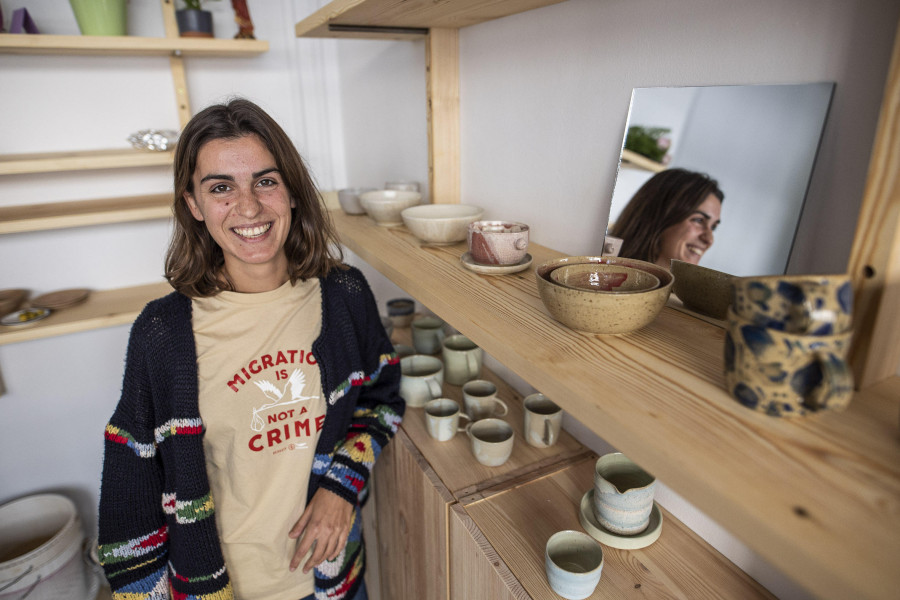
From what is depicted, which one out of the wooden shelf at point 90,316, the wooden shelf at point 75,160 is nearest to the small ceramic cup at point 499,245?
the wooden shelf at point 75,160

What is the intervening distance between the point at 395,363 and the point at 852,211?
2.94ft

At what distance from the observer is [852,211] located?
542mm

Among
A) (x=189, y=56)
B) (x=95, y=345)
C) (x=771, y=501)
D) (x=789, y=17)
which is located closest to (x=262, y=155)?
(x=789, y=17)

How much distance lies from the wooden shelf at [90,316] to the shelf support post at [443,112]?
1212 mm

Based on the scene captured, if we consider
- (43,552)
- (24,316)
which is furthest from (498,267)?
(43,552)

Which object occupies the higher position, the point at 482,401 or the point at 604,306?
the point at 604,306

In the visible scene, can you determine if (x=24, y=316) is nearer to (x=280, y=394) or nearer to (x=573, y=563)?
(x=280, y=394)

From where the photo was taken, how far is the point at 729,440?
0.43 m

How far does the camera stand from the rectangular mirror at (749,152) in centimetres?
57

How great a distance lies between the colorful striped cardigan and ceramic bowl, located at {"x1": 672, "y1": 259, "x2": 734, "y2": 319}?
68cm

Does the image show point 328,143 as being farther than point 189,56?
Yes

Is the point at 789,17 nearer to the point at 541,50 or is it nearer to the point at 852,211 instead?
the point at 852,211

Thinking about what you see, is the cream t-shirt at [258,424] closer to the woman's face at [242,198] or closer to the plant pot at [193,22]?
the woman's face at [242,198]

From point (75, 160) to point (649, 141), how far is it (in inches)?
66.8
